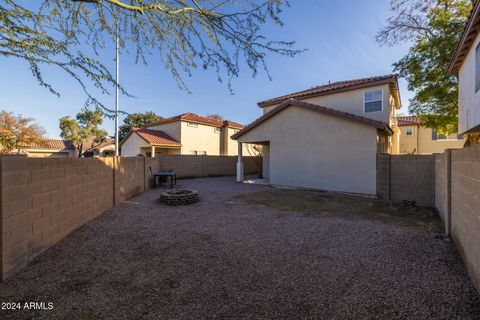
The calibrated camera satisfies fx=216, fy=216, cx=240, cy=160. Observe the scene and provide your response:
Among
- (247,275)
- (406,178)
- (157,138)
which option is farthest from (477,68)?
(157,138)

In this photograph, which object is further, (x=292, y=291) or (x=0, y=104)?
(x=0, y=104)

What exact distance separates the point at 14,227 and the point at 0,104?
391cm

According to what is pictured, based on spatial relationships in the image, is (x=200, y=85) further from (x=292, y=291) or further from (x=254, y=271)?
(x=292, y=291)

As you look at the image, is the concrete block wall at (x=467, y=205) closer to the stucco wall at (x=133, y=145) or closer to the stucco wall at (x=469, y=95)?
the stucco wall at (x=469, y=95)

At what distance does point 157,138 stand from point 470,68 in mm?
20952

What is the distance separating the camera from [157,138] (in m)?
20.9

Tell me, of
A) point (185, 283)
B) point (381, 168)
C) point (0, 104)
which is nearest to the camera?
point (185, 283)

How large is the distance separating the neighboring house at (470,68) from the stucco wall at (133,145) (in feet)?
69.3

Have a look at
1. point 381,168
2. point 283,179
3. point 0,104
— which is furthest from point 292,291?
point 283,179

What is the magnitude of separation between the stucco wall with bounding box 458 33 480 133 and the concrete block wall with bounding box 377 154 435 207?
5.92ft

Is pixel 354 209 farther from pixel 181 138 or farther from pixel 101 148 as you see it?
pixel 101 148

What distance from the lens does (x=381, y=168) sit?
910cm

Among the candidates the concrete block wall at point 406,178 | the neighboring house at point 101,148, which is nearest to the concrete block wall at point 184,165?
the concrete block wall at point 406,178

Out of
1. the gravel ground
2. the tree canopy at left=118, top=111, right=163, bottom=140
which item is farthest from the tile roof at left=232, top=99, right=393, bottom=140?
the tree canopy at left=118, top=111, right=163, bottom=140
